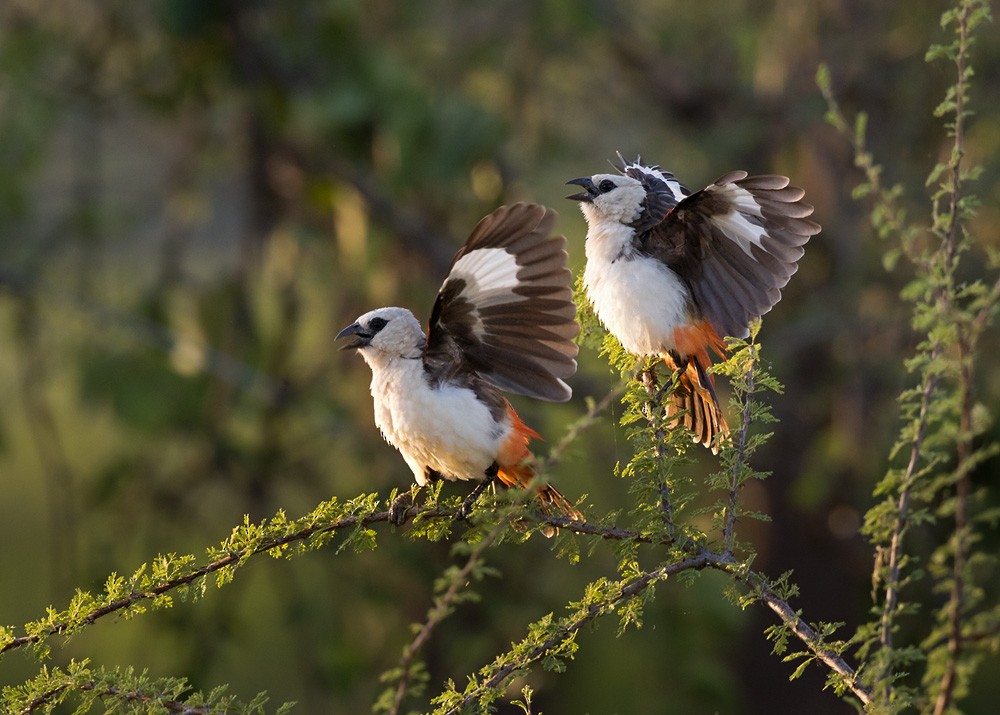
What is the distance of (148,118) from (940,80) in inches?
172

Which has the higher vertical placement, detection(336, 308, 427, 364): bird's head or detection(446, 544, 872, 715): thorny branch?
detection(336, 308, 427, 364): bird's head

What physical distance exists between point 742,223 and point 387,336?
0.86 metres

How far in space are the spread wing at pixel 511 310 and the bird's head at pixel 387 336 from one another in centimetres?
6

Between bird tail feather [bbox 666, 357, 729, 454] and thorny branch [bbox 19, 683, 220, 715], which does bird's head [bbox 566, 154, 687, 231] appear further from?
thorny branch [bbox 19, 683, 220, 715]

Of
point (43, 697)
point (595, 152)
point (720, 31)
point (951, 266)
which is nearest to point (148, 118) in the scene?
point (595, 152)

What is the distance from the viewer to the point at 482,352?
9.53 ft

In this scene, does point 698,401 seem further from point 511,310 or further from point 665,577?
point 665,577

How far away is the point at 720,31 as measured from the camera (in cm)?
773

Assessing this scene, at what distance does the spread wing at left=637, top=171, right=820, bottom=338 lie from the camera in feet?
8.98

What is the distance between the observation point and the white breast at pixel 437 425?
2.81 meters

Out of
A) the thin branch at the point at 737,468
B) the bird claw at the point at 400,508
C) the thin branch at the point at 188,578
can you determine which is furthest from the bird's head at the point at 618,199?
the thin branch at the point at 188,578

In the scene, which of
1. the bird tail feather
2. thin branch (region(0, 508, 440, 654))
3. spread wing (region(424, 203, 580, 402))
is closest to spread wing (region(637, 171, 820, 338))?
the bird tail feather

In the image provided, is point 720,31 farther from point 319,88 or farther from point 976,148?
point 319,88

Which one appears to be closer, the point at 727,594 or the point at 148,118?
the point at 727,594
